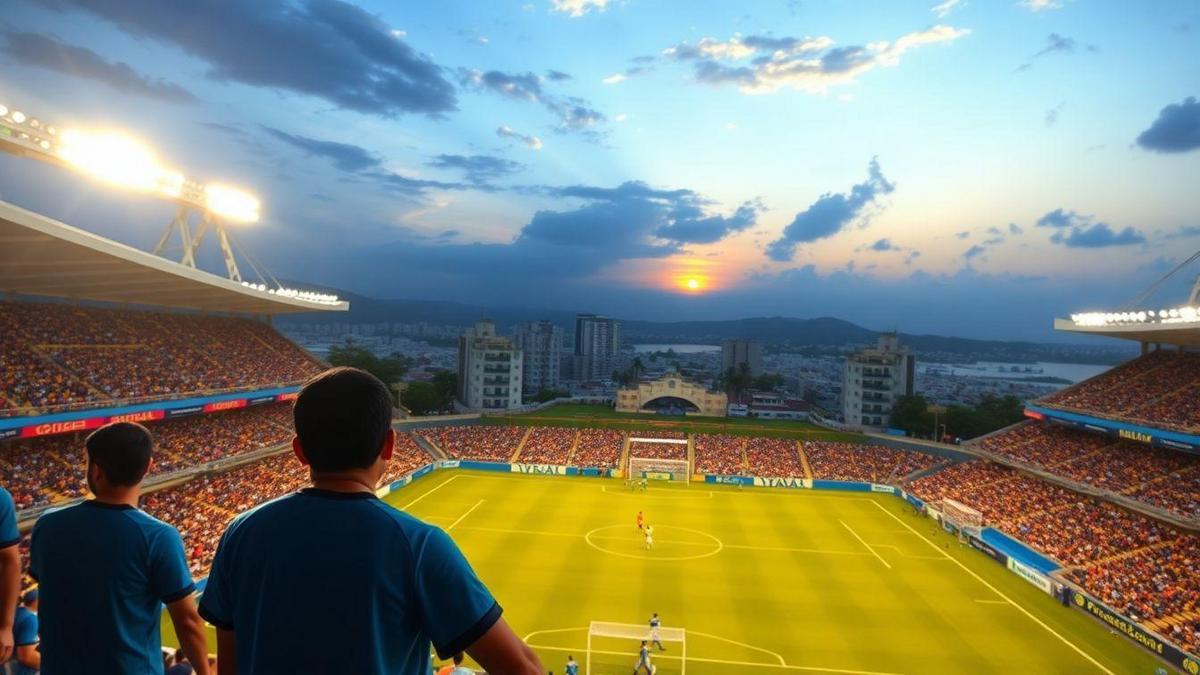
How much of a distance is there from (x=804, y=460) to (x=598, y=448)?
17274mm

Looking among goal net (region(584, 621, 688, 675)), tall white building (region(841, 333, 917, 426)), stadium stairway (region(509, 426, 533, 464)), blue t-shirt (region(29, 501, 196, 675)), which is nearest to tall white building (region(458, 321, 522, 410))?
stadium stairway (region(509, 426, 533, 464))

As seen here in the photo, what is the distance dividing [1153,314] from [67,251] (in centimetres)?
5871

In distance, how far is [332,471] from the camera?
244cm

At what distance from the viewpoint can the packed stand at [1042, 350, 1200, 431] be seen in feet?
128

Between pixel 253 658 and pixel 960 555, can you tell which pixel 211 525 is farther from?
pixel 960 555

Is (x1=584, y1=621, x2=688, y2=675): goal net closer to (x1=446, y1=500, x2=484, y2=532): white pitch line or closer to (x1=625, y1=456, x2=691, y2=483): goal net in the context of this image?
(x1=446, y1=500, x2=484, y2=532): white pitch line

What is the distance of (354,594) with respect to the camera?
2.20 meters

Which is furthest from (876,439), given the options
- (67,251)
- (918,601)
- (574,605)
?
(67,251)

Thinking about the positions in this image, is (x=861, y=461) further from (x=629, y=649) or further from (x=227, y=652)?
(x=227, y=652)

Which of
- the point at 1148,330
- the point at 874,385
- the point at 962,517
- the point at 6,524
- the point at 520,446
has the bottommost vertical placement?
the point at 962,517

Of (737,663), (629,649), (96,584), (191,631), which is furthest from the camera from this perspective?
(629,649)

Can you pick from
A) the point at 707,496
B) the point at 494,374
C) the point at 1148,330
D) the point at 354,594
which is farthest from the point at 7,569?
the point at 494,374

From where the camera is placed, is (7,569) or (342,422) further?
(7,569)

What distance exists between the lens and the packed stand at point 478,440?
192ft
